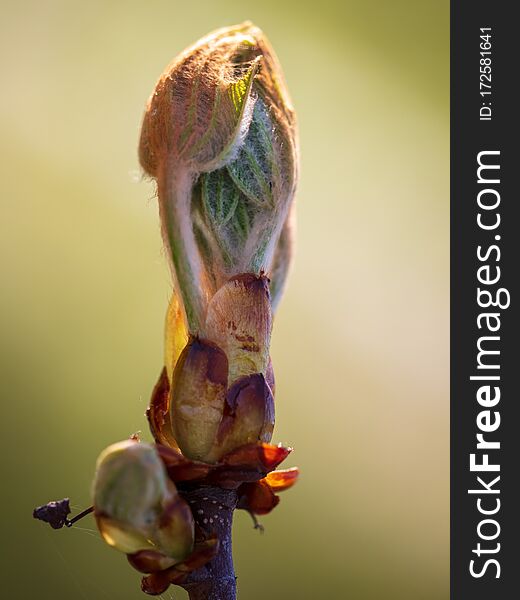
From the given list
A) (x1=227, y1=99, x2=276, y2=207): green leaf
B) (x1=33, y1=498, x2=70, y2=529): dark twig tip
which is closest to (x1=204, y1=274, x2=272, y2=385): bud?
(x1=227, y1=99, x2=276, y2=207): green leaf

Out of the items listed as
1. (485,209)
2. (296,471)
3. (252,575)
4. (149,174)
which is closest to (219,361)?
(296,471)

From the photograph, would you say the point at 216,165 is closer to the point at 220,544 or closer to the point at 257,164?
the point at 257,164

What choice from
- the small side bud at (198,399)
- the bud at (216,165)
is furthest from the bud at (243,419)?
the bud at (216,165)

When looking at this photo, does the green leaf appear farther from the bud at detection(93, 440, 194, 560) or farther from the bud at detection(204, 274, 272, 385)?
the bud at detection(93, 440, 194, 560)

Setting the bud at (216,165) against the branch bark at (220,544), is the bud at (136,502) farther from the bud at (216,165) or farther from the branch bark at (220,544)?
the bud at (216,165)

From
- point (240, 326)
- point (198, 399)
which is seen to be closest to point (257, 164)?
point (240, 326)

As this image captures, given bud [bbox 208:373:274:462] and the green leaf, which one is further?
the green leaf
